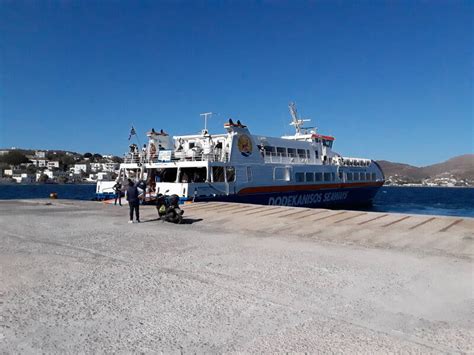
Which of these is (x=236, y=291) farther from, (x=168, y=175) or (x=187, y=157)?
(x=168, y=175)

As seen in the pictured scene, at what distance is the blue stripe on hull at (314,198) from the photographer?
73.0ft

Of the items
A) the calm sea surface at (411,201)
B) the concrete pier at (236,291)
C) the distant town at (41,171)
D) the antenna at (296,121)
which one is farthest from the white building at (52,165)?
the concrete pier at (236,291)

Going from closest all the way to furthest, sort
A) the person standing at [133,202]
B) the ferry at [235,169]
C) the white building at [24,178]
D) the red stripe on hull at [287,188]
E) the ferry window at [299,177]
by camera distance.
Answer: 1. the person standing at [133,202]
2. the ferry at [235,169]
3. the red stripe on hull at [287,188]
4. the ferry window at [299,177]
5. the white building at [24,178]

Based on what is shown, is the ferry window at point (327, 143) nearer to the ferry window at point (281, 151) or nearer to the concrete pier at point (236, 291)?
the ferry window at point (281, 151)

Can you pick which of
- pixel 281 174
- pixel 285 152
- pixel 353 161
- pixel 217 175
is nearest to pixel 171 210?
pixel 217 175

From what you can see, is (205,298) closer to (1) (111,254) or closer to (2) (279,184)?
(1) (111,254)

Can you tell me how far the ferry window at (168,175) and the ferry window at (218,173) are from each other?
2.87 meters

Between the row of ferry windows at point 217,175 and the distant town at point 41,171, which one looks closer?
the row of ferry windows at point 217,175

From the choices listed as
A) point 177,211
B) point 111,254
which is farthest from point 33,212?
point 111,254

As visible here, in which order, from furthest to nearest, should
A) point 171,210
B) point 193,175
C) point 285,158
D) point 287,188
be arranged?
point 285,158, point 287,188, point 193,175, point 171,210

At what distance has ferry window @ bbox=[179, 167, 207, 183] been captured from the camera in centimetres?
2225

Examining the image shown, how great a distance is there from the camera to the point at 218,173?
2162cm

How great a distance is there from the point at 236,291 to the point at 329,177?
2663 cm

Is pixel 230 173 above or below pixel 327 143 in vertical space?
below
